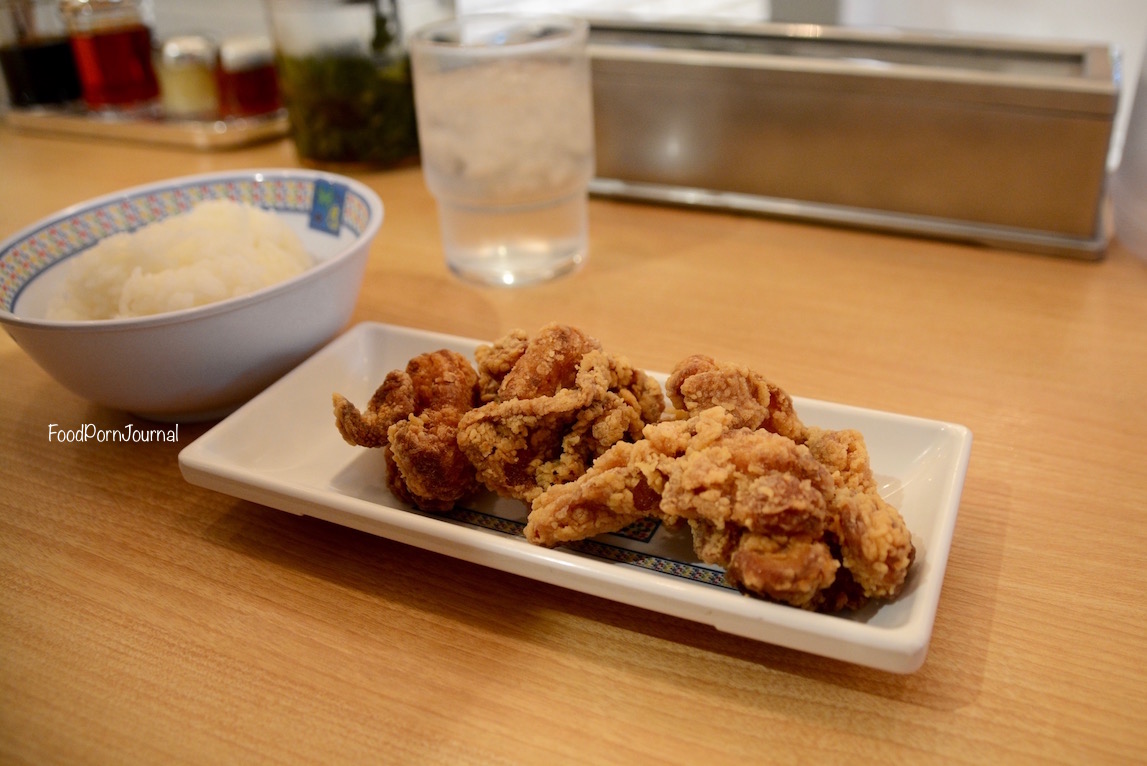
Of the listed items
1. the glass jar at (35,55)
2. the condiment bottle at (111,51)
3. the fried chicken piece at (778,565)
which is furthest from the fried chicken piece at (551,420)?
the glass jar at (35,55)

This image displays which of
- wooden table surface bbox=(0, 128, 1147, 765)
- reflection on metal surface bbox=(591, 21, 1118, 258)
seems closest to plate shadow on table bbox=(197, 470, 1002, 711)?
wooden table surface bbox=(0, 128, 1147, 765)

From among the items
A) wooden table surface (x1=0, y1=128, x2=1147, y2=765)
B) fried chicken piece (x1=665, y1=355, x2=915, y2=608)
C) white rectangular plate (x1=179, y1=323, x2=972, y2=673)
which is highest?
fried chicken piece (x1=665, y1=355, x2=915, y2=608)

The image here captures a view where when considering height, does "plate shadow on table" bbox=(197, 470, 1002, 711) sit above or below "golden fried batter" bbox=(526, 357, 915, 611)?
below

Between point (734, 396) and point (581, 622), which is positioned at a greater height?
point (734, 396)

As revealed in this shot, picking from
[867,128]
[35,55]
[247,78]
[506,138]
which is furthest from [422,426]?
[35,55]

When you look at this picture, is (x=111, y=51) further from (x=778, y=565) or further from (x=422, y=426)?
(x=778, y=565)

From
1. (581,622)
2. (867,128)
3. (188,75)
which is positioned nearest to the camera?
(581,622)

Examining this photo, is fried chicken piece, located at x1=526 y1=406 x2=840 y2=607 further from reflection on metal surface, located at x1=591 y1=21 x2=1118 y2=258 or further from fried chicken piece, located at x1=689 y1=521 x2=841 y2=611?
reflection on metal surface, located at x1=591 y1=21 x2=1118 y2=258
